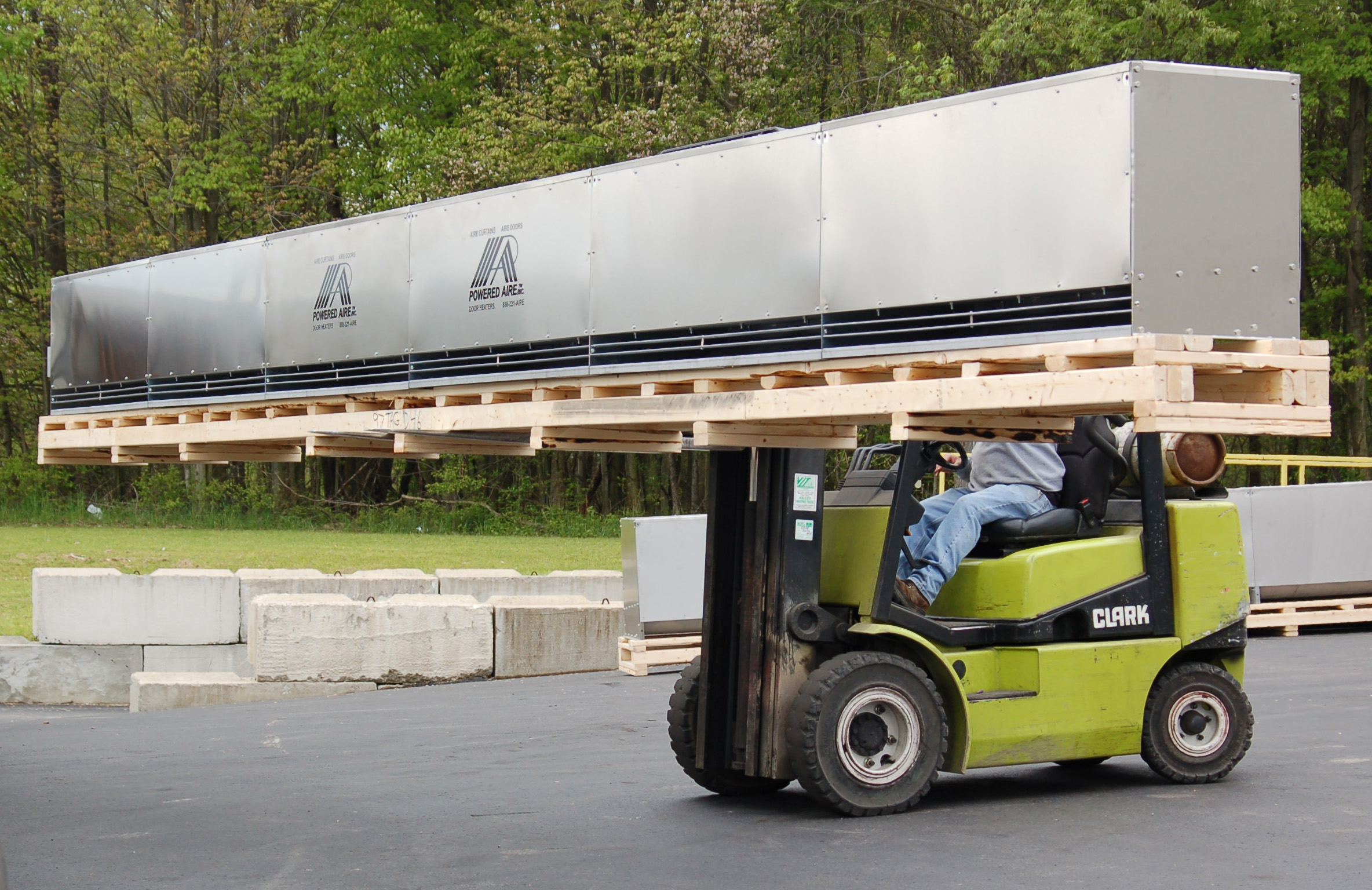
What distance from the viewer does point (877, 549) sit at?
7051mm

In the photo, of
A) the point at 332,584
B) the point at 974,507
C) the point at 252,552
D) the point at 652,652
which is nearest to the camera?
the point at 974,507

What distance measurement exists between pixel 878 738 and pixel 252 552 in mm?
13035

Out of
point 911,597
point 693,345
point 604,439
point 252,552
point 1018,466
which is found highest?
point 693,345

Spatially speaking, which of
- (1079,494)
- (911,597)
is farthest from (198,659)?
(1079,494)

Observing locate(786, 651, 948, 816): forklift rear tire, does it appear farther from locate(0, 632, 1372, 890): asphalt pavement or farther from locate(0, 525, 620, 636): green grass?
locate(0, 525, 620, 636): green grass

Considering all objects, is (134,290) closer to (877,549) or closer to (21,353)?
(877,549)

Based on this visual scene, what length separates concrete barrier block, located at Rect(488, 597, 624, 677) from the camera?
42.2 feet

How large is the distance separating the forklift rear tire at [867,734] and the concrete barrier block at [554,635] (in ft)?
21.2

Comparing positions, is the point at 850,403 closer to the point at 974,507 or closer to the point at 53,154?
the point at 974,507

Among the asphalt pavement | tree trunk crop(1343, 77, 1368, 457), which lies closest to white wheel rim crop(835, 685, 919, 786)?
the asphalt pavement

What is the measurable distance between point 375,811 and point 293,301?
368cm

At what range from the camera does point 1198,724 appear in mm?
7613

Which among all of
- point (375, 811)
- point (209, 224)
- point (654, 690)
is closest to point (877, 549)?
point (375, 811)

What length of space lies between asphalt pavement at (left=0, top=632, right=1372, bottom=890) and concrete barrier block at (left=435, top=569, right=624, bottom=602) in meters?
3.83
